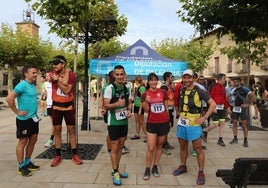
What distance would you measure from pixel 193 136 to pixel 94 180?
5.65ft

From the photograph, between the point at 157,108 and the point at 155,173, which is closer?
the point at 155,173

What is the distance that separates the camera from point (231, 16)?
812 cm

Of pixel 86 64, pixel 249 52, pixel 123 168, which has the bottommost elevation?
pixel 123 168

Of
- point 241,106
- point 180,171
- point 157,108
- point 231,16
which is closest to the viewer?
point 157,108

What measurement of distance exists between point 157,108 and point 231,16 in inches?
138

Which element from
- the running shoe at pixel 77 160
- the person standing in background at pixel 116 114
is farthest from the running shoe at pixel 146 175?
the running shoe at pixel 77 160

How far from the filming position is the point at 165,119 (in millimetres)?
5945

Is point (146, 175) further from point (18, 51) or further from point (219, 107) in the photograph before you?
point (18, 51)

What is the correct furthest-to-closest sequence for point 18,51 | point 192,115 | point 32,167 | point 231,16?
point 18,51, point 231,16, point 32,167, point 192,115

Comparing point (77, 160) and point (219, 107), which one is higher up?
point (219, 107)

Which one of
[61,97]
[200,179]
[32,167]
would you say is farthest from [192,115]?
[32,167]

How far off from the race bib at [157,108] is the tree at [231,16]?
3.17m

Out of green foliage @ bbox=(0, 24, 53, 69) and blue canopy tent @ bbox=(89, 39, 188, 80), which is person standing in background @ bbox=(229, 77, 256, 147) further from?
green foliage @ bbox=(0, 24, 53, 69)

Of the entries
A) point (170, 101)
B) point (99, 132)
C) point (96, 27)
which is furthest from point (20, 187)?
point (96, 27)
